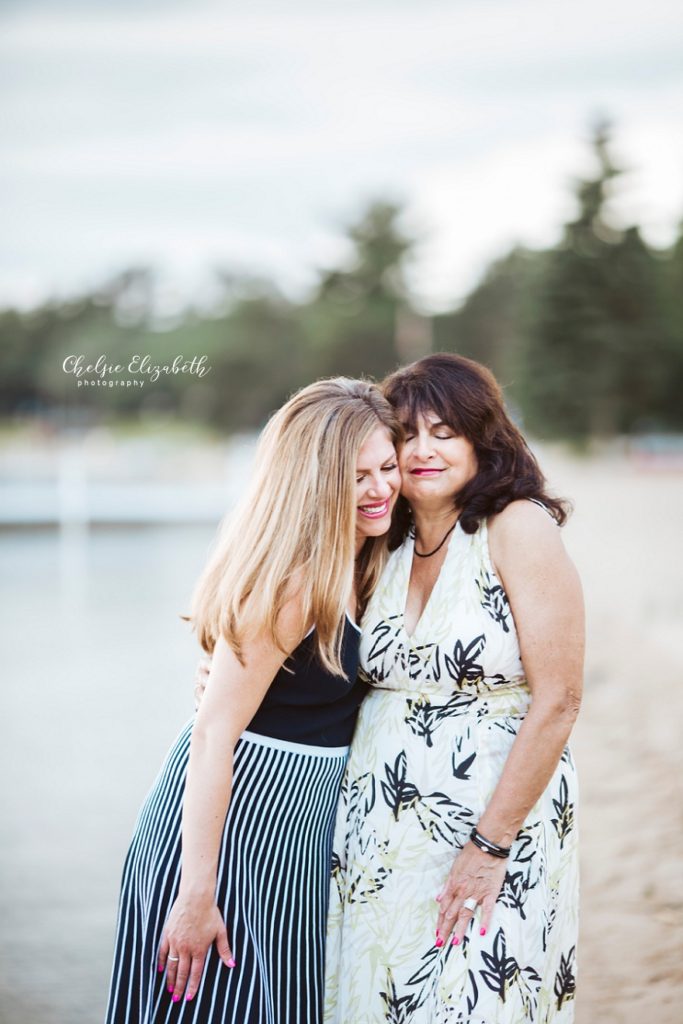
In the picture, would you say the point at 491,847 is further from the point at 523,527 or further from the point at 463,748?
the point at 523,527

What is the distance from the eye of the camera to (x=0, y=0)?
669 cm

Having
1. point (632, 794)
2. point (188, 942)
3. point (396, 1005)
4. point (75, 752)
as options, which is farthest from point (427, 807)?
point (75, 752)

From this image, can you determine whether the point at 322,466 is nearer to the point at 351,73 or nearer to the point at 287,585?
the point at 287,585

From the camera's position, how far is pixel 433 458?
7.34 ft

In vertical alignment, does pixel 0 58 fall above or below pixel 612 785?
above

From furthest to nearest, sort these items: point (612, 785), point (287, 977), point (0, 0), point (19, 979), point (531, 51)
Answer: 1. point (531, 51)
2. point (0, 0)
3. point (612, 785)
4. point (19, 979)
5. point (287, 977)

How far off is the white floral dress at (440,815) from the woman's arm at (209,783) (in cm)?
29

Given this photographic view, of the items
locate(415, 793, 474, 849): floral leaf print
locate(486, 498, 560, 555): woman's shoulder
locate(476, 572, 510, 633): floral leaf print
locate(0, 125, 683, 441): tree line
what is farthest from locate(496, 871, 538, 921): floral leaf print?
locate(0, 125, 683, 441): tree line

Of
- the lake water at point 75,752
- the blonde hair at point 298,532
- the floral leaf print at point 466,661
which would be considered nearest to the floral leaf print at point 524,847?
the floral leaf print at point 466,661

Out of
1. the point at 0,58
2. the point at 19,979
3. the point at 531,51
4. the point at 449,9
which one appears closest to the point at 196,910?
the point at 19,979

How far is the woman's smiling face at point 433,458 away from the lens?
224cm

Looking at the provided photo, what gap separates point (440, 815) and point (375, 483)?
2.32ft

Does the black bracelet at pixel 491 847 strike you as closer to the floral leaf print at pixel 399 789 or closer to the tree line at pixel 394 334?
the floral leaf print at pixel 399 789

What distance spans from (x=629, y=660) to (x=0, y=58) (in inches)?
623
